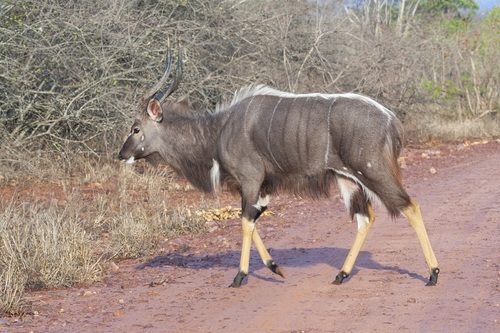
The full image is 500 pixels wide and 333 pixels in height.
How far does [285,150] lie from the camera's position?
24.2ft

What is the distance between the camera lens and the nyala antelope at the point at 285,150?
7.07 metres

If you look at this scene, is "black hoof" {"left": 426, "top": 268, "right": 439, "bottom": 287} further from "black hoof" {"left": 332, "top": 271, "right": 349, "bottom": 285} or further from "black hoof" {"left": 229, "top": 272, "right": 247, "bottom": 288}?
"black hoof" {"left": 229, "top": 272, "right": 247, "bottom": 288}

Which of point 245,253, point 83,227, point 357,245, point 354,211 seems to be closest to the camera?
point 245,253

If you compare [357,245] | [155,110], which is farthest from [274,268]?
[155,110]

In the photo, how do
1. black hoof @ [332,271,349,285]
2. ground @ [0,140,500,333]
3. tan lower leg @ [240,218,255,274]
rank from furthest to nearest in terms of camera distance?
tan lower leg @ [240,218,255,274] < black hoof @ [332,271,349,285] < ground @ [0,140,500,333]

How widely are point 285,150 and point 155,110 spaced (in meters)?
1.37

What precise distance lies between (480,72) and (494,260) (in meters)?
16.8

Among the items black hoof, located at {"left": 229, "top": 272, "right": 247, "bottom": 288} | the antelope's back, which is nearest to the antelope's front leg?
black hoof, located at {"left": 229, "top": 272, "right": 247, "bottom": 288}

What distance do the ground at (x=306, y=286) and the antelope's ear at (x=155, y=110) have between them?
4.46 ft

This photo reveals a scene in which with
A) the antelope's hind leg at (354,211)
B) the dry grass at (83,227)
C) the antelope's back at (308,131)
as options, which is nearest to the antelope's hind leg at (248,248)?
the antelope's back at (308,131)

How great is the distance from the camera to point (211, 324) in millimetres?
5988

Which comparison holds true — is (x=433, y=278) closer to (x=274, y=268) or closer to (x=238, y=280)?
(x=274, y=268)

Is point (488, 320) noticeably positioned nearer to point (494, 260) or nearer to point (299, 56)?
point (494, 260)

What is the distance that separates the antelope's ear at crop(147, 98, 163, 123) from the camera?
7993 mm
